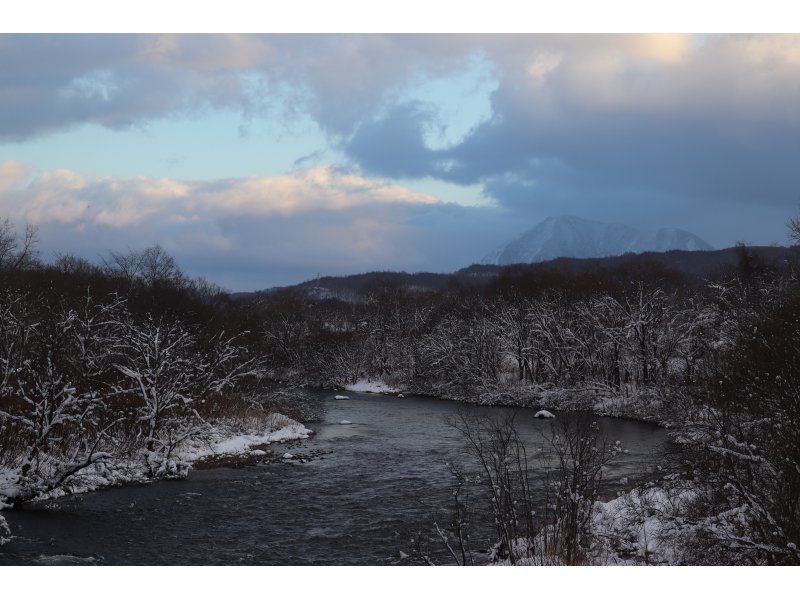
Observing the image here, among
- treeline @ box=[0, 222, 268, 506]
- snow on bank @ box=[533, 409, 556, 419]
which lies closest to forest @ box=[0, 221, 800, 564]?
treeline @ box=[0, 222, 268, 506]

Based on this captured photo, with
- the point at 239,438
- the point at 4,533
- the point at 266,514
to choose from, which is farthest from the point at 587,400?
the point at 4,533

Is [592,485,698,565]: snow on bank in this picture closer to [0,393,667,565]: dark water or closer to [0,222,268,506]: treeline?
[0,393,667,565]: dark water

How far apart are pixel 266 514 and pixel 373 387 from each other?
56.0 metres

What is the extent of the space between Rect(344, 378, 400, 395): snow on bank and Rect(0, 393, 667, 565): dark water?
39.5m

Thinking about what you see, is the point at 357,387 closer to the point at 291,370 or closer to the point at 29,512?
the point at 291,370

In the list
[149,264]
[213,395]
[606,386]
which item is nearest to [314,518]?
[213,395]

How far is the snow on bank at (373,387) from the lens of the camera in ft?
237

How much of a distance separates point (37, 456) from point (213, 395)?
59.0ft

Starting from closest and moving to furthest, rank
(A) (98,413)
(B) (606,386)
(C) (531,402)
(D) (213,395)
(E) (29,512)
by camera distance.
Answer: (E) (29,512) < (A) (98,413) < (D) (213,395) < (B) (606,386) < (C) (531,402)

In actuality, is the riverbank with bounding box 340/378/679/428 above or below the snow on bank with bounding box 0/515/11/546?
below

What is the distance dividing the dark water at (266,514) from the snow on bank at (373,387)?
39485 millimetres

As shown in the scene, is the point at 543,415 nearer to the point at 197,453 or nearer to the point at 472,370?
the point at 472,370

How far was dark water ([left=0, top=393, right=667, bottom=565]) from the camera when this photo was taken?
15617mm

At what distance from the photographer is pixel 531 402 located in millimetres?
56250
